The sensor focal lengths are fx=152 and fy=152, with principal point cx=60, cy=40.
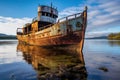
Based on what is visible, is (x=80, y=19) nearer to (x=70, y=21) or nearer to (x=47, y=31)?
(x=70, y=21)

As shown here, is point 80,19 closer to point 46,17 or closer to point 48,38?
point 48,38

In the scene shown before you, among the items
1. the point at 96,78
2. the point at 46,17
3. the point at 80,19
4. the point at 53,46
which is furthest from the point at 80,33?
the point at 96,78

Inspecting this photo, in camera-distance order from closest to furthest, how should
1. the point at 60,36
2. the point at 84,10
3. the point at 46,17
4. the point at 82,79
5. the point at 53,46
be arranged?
the point at 82,79
the point at 84,10
the point at 60,36
the point at 53,46
the point at 46,17

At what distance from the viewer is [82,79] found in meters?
6.67

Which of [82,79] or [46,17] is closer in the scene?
[82,79]

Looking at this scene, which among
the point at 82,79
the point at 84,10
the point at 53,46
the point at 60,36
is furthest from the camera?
the point at 53,46

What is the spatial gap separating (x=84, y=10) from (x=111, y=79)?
41.7 ft

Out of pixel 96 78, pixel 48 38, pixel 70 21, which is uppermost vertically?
pixel 70 21

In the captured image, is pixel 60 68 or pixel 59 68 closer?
pixel 60 68

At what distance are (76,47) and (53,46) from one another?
13.3ft

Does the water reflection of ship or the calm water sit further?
the calm water

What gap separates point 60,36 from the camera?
19.8m

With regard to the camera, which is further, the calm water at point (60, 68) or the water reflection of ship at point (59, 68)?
the calm water at point (60, 68)

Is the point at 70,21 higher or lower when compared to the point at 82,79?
higher
